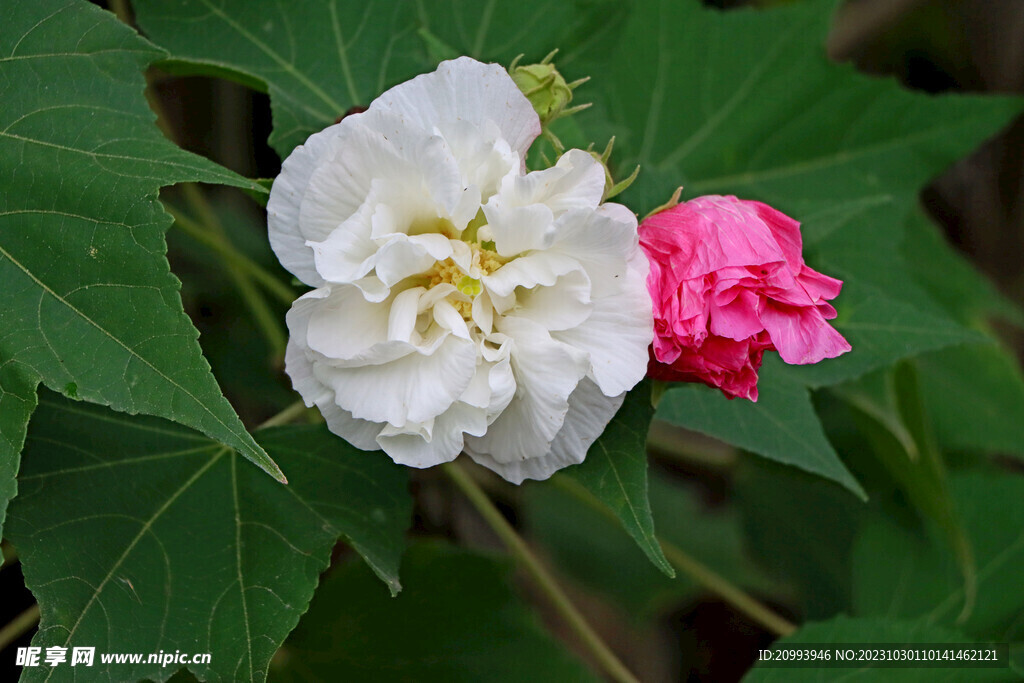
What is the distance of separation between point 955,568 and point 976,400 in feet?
1.20

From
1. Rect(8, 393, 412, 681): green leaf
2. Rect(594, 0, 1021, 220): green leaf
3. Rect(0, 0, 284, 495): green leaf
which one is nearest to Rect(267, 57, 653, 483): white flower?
Rect(0, 0, 284, 495): green leaf

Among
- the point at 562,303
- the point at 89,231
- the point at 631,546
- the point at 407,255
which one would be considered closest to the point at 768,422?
the point at 562,303

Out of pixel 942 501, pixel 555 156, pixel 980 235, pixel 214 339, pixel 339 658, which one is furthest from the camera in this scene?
pixel 980 235

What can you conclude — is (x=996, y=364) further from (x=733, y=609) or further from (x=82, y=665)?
(x=82, y=665)

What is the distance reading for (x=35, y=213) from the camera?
84cm

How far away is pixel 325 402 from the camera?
32.9 inches

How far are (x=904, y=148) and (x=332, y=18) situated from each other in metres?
1.02

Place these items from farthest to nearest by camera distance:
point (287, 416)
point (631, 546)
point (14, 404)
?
1. point (631, 546)
2. point (287, 416)
3. point (14, 404)

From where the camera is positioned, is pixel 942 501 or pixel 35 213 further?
pixel 942 501

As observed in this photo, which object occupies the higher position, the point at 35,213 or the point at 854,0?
the point at 35,213

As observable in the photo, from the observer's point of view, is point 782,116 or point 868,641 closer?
point 868,641

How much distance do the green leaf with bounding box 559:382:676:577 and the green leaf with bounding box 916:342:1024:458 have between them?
1118 millimetres

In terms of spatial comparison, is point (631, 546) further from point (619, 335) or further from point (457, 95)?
point (457, 95)

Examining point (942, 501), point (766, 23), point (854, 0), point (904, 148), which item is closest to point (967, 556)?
point (942, 501)
